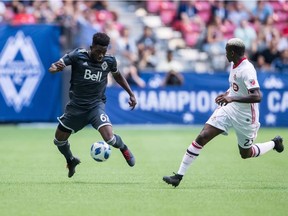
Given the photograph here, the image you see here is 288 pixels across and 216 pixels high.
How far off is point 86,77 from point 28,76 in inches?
443

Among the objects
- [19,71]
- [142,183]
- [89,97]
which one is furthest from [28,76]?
[142,183]

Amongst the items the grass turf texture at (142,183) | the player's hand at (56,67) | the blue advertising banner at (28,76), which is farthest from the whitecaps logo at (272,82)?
the player's hand at (56,67)

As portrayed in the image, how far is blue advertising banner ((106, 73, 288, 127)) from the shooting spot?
920 inches

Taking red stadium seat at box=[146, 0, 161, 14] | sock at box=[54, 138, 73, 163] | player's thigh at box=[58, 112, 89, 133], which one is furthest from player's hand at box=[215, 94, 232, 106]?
red stadium seat at box=[146, 0, 161, 14]

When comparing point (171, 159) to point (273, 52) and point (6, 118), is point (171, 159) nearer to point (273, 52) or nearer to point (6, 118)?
point (6, 118)

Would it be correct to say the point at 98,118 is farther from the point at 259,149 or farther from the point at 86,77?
the point at 259,149

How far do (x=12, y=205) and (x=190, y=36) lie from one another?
1875 centimetres

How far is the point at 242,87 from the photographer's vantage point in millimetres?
11312

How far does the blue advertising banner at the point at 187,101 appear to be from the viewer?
23.4 m

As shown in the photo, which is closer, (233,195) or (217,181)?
(233,195)

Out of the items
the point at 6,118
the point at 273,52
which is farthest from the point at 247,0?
the point at 6,118

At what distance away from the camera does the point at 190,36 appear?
2758 centimetres

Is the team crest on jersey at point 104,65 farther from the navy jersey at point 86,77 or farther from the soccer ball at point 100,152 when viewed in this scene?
the soccer ball at point 100,152

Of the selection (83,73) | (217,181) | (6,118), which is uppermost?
(83,73)
